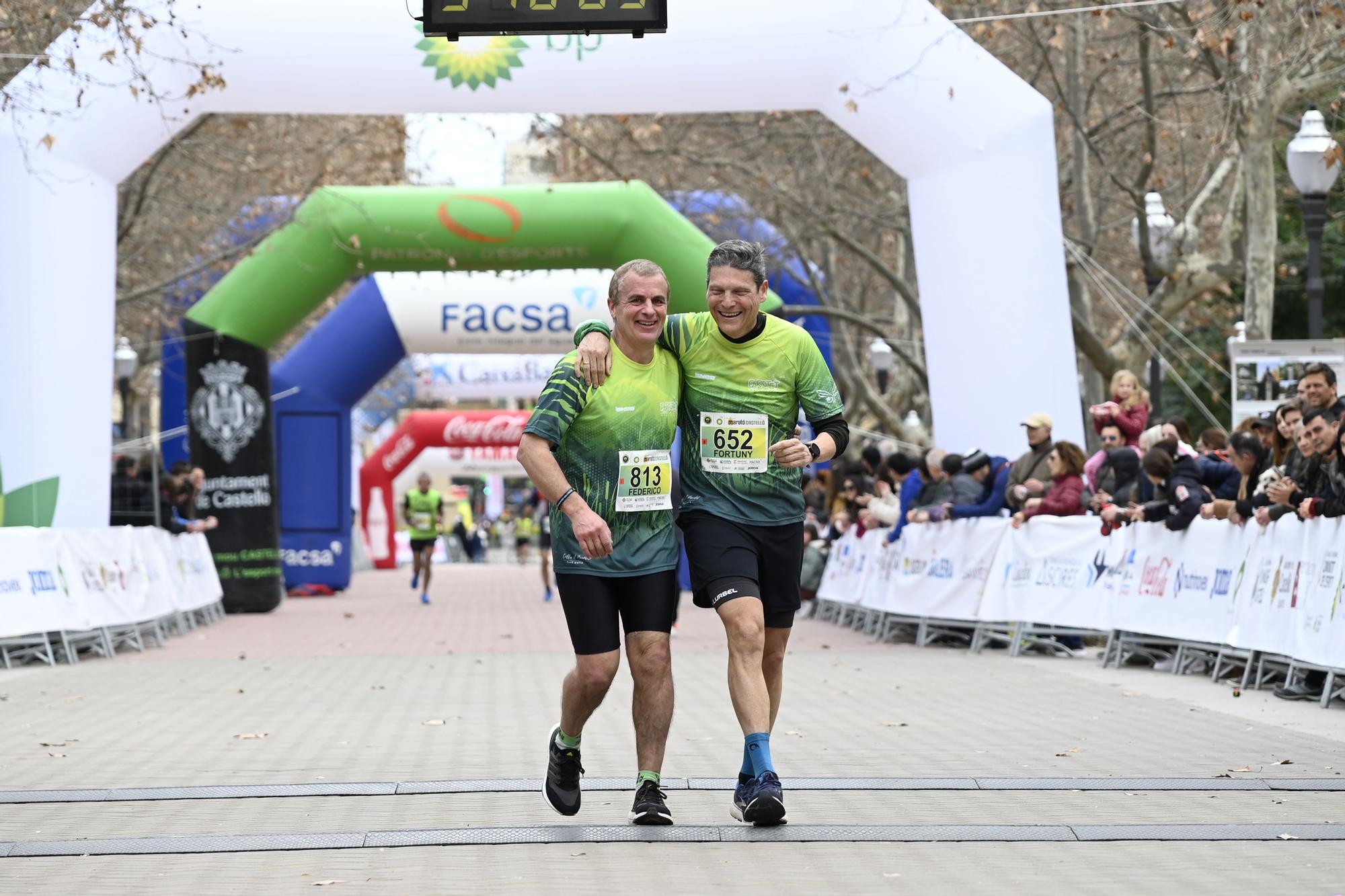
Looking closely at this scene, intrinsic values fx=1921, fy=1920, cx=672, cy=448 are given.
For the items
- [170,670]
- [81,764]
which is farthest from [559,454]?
[170,670]

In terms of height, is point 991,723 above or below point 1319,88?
below

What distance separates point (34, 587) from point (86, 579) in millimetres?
1042

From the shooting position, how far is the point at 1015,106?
16.1 m

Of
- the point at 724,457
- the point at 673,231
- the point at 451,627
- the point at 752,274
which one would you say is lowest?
the point at 451,627

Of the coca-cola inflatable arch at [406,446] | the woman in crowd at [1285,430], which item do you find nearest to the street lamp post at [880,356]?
the coca-cola inflatable arch at [406,446]

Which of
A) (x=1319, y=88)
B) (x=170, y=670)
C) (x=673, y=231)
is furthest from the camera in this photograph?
(x=673, y=231)

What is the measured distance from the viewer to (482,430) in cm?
4412

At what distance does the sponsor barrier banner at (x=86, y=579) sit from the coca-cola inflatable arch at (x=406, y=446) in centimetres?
2472

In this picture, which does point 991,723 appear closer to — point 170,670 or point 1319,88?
point 170,670

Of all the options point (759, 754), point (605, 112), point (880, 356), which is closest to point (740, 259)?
point (759, 754)

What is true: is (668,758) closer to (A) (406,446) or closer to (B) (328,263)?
(B) (328,263)

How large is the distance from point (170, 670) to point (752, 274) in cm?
905

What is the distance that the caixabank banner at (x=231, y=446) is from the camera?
2247cm

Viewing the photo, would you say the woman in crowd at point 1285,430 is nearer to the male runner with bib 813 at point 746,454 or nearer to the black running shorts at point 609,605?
the male runner with bib 813 at point 746,454
